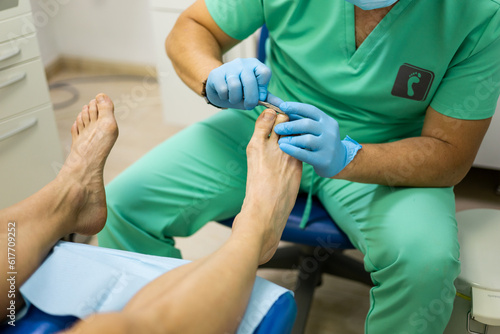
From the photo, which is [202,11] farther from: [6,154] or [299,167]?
[6,154]

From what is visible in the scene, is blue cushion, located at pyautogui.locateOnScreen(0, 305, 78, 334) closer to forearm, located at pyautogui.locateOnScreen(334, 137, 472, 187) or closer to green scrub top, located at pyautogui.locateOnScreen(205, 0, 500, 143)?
forearm, located at pyautogui.locateOnScreen(334, 137, 472, 187)

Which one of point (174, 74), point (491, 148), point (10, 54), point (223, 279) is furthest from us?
point (174, 74)

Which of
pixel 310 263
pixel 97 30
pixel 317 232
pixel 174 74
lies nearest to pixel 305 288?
pixel 310 263

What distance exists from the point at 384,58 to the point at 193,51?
43 cm

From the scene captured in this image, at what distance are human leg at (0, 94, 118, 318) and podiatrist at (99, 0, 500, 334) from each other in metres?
0.11

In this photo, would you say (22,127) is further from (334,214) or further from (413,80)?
(413,80)

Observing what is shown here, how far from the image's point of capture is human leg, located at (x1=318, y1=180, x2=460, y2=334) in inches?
38.7

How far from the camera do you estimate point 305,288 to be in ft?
4.69

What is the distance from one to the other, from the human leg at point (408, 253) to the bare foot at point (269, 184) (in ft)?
0.62

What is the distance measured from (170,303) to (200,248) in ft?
3.29

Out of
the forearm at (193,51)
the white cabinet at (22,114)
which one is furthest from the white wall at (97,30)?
the forearm at (193,51)

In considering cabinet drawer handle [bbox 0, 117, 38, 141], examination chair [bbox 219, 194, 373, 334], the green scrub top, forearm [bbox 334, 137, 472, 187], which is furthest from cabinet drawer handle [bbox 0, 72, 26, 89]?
forearm [bbox 334, 137, 472, 187]

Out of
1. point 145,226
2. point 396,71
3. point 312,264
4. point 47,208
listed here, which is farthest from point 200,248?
point 396,71

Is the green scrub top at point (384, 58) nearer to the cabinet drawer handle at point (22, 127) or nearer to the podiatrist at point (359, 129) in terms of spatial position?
the podiatrist at point (359, 129)
